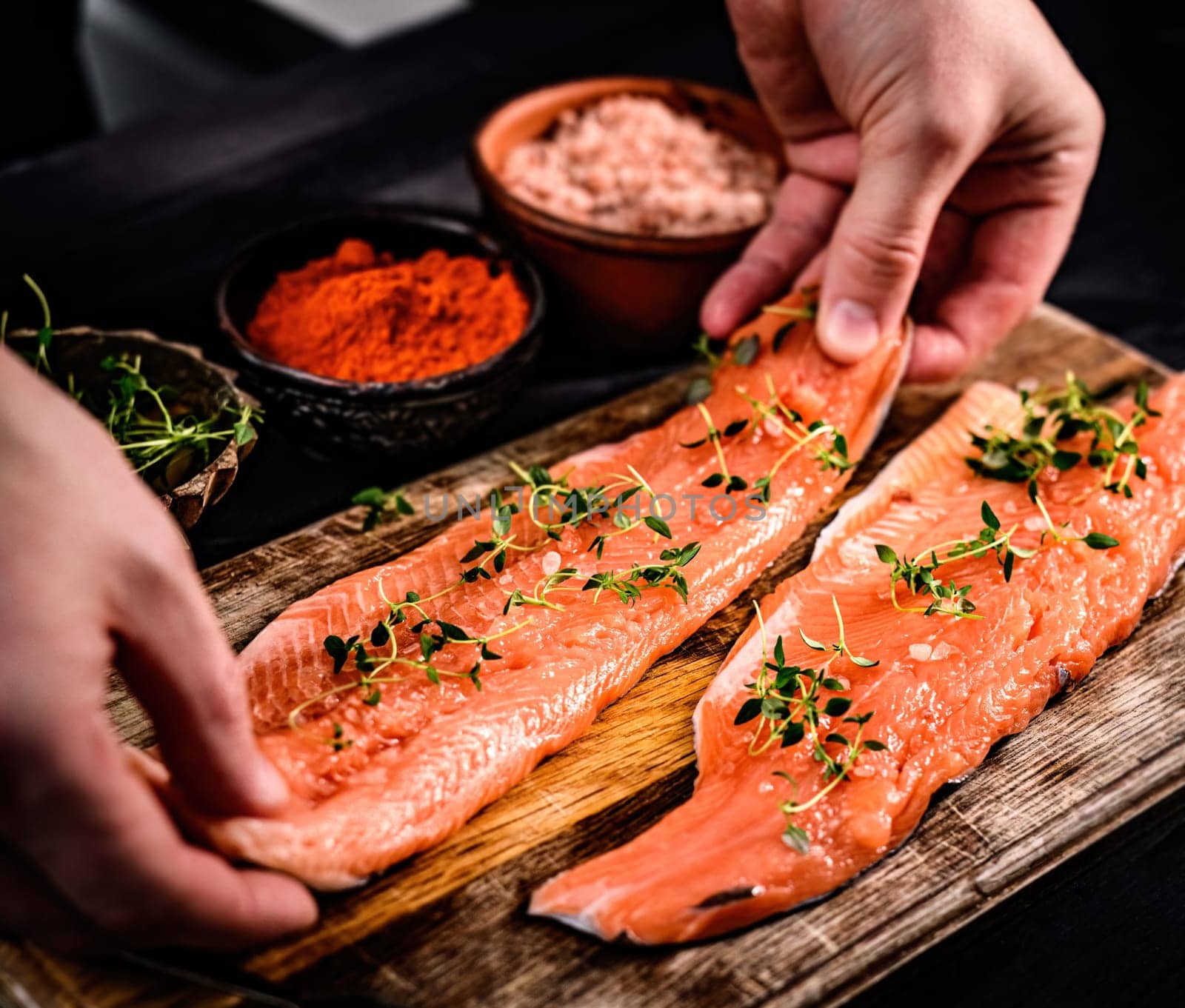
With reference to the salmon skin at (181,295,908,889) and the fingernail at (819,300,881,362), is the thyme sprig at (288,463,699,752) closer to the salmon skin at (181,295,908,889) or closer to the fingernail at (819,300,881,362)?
the salmon skin at (181,295,908,889)

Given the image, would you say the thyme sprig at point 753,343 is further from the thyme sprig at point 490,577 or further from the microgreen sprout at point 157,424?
the microgreen sprout at point 157,424

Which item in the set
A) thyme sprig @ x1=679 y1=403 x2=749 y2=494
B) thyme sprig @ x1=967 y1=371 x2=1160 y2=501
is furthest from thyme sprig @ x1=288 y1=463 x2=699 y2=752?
thyme sprig @ x1=967 y1=371 x2=1160 y2=501

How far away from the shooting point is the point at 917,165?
7.52 ft

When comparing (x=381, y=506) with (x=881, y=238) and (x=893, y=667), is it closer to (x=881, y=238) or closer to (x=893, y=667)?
(x=893, y=667)

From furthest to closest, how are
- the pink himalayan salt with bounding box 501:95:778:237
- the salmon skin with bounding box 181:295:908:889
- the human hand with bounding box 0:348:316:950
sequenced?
the pink himalayan salt with bounding box 501:95:778:237 → the salmon skin with bounding box 181:295:908:889 → the human hand with bounding box 0:348:316:950

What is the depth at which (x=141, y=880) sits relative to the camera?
4.49 ft

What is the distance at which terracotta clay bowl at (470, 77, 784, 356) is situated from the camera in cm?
260

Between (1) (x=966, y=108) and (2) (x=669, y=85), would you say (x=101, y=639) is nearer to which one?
(1) (x=966, y=108)

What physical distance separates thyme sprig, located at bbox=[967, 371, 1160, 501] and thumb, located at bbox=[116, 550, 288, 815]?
5.53ft

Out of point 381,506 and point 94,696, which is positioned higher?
point 94,696

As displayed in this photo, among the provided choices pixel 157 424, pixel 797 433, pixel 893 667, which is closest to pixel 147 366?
pixel 157 424

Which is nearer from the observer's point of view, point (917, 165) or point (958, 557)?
point (958, 557)

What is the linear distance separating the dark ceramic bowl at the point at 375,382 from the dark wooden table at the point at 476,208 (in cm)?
17

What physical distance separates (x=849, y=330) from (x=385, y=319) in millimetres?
1061
